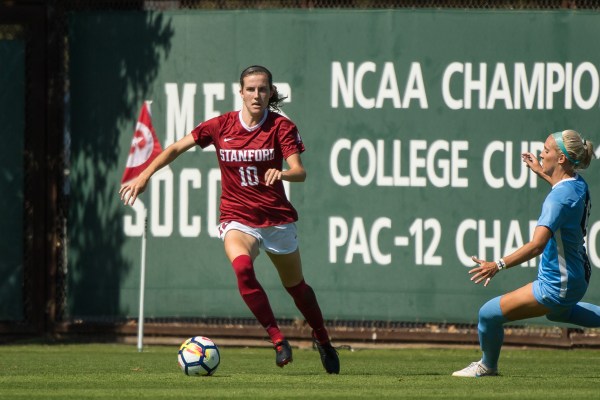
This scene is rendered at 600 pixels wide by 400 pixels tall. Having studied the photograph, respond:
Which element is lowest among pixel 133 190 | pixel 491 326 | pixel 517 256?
pixel 491 326

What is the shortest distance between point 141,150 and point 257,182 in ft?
10.8

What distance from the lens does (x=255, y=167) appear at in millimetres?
9469

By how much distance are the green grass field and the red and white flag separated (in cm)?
179

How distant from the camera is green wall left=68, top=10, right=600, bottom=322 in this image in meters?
12.4

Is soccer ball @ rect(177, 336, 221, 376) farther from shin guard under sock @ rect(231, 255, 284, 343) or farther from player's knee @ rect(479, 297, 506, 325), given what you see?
player's knee @ rect(479, 297, 506, 325)

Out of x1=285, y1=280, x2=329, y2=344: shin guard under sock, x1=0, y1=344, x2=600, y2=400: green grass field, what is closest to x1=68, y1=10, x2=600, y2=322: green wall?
x1=0, y1=344, x2=600, y2=400: green grass field

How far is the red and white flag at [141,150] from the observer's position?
490 inches

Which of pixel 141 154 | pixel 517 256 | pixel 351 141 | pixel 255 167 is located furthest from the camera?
pixel 351 141

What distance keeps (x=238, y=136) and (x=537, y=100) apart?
4050mm

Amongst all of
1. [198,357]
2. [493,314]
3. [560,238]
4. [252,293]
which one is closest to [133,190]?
[252,293]

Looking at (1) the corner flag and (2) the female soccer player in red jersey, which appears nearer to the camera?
(2) the female soccer player in red jersey

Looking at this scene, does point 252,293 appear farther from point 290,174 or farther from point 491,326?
point 491,326

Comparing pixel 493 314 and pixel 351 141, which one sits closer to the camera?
pixel 493 314

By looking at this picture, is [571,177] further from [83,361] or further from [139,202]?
[139,202]
